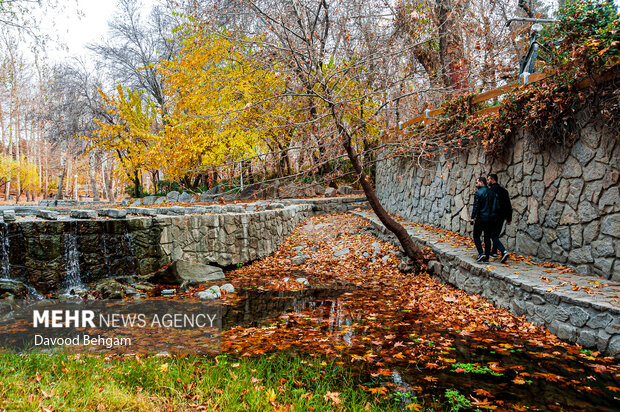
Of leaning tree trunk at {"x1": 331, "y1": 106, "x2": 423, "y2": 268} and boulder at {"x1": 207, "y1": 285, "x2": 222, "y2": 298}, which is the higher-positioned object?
leaning tree trunk at {"x1": 331, "y1": 106, "x2": 423, "y2": 268}

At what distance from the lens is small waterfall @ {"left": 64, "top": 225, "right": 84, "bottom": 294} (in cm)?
712

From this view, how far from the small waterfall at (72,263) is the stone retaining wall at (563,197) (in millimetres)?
8322

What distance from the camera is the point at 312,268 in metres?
8.98

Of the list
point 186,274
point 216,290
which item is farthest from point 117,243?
point 216,290

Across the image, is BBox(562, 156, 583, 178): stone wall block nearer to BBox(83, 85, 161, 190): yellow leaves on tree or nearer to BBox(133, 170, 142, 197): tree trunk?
BBox(83, 85, 161, 190): yellow leaves on tree

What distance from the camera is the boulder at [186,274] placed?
7.55 meters

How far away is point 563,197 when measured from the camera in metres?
5.76

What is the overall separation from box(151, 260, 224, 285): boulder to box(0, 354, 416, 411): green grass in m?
3.86

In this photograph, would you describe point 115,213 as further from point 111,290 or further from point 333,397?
point 333,397

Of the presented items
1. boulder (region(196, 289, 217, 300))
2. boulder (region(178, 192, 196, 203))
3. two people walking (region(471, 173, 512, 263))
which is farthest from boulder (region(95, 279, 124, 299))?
boulder (region(178, 192, 196, 203))

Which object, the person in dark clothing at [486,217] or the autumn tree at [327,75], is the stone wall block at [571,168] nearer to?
the person in dark clothing at [486,217]

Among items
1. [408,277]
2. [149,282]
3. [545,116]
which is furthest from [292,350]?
[545,116]

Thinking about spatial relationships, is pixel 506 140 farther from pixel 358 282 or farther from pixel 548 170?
pixel 358 282

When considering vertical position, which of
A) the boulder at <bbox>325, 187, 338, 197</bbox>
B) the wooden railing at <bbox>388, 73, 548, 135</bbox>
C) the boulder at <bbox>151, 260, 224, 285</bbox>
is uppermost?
the wooden railing at <bbox>388, 73, 548, 135</bbox>
